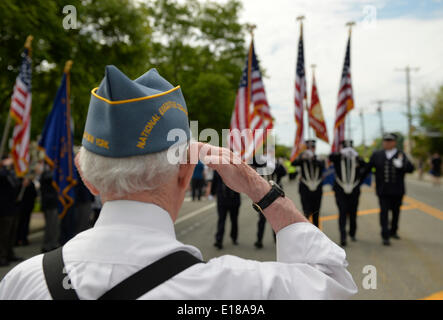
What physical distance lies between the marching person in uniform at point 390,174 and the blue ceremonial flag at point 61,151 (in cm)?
570

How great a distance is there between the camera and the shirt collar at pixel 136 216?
1081 millimetres

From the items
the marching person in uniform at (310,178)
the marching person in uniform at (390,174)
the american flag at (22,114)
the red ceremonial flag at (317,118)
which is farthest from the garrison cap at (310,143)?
the american flag at (22,114)

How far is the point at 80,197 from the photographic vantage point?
7.82 metres

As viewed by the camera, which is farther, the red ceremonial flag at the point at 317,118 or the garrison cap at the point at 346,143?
the garrison cap at the point at 346,143

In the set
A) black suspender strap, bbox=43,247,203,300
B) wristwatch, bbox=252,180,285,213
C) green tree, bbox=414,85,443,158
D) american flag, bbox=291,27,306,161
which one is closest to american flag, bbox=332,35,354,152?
american flag, bbox=291,27,306,161

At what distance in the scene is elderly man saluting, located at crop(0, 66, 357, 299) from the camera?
991mm

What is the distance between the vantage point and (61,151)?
6.93m

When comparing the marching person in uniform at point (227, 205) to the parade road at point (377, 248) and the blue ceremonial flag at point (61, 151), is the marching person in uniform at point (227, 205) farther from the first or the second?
the blue ceremonial flag at point (61, 151)

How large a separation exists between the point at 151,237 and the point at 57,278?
0.25 m

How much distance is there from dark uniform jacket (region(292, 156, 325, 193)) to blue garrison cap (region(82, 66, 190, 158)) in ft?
23.8

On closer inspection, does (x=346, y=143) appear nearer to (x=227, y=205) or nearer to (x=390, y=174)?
(x=390, y=174)

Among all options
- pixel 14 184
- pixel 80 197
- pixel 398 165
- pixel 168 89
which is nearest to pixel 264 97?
pixel 398 165
